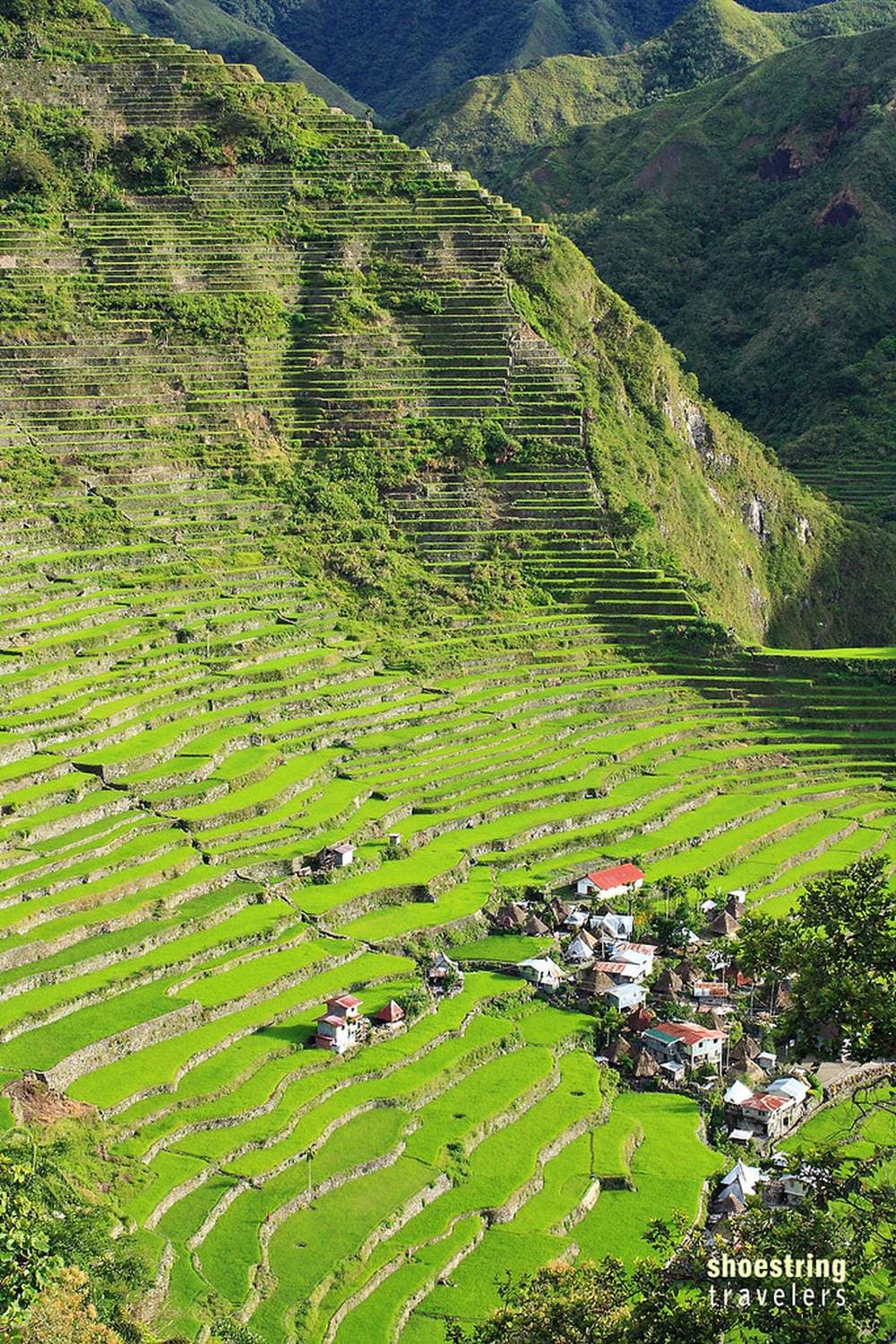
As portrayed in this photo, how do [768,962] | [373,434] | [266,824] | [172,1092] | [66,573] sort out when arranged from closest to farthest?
[768,962] < [172,1092] < [266,824] < [66,573] < [373,434]

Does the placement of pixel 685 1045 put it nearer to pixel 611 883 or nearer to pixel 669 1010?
pixel 669 1010

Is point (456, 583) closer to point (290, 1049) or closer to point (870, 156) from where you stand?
point (290, 1049)

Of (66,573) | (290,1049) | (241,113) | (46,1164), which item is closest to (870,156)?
(241,113)

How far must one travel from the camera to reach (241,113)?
44.1 meters

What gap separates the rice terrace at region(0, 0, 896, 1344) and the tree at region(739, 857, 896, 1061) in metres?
0.11

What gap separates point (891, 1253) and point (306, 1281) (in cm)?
771

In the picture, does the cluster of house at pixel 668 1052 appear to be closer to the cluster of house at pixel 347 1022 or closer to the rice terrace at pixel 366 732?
the rice terrace at pixel 366 732

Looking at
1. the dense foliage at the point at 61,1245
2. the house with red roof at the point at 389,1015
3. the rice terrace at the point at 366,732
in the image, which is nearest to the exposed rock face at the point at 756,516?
the rice terrace at the point at 366,732

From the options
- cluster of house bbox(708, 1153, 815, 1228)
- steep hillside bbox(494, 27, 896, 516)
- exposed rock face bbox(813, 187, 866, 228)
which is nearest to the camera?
cluster of house bbox(708, 1153, 815, 1228)

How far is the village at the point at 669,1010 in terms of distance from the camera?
2120cm

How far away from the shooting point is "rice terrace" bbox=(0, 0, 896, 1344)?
18.3 metres

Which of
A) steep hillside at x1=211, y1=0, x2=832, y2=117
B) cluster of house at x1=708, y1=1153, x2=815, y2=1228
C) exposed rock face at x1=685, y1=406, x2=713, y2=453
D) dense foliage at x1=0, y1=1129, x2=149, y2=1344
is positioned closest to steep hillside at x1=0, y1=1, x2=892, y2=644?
exposed rock face at x1=685, y1=406, x2=713, y2=453

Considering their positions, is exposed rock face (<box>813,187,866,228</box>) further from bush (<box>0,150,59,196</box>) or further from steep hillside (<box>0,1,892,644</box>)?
bush (<box>0,150,59,196</box>)

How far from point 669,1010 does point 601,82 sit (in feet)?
269
